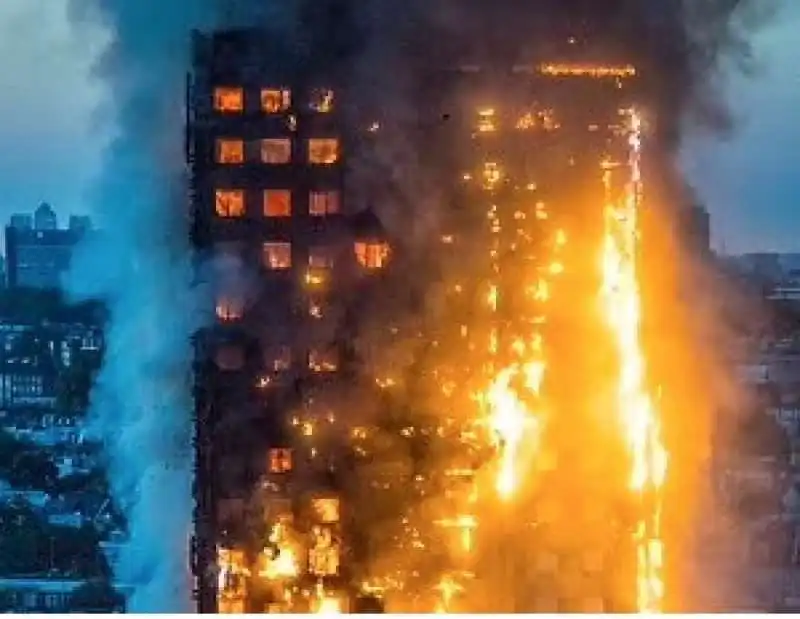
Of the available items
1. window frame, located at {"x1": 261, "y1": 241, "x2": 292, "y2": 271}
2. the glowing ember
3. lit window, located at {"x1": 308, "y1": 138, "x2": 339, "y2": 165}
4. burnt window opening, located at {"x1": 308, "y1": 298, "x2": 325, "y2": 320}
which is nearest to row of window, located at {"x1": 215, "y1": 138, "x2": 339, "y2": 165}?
lit window, located at {"x1": 308, "y1": 138, "x2": 339, "y2": 165}

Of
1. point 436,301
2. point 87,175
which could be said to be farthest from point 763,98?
point 87,175

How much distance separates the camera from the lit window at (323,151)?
2156 millimetres

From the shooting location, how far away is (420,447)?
2184mm

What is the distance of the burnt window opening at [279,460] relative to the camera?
220 centimetres

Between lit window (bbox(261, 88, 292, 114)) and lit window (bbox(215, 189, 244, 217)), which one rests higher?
lit window (bbox(261, 88, 292, 114))

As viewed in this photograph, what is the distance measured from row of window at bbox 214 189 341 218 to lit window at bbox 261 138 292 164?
0.05m

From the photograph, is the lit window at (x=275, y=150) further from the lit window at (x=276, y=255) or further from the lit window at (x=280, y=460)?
the lit window at (x=280, y=460)

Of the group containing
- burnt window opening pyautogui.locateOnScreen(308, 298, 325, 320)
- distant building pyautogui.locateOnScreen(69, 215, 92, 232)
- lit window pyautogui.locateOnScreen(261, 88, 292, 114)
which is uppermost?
lit window pyautogui.locateOnScreen(261, 88, 292, 114)

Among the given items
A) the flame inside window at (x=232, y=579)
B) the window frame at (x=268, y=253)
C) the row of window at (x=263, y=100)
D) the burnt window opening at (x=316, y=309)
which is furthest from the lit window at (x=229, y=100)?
the flame inside window at (x=232, y=579)

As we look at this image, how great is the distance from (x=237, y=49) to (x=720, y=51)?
2.72ft

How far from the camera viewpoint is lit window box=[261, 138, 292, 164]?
2.14 meters

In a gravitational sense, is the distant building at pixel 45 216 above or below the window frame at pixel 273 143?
below

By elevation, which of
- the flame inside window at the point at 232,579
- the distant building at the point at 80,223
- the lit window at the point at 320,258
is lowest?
the flame inside window at the point at 232,579

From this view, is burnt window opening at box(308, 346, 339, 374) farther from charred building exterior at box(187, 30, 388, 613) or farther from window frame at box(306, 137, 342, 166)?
window frame at box(306, 137, 342, 166)
